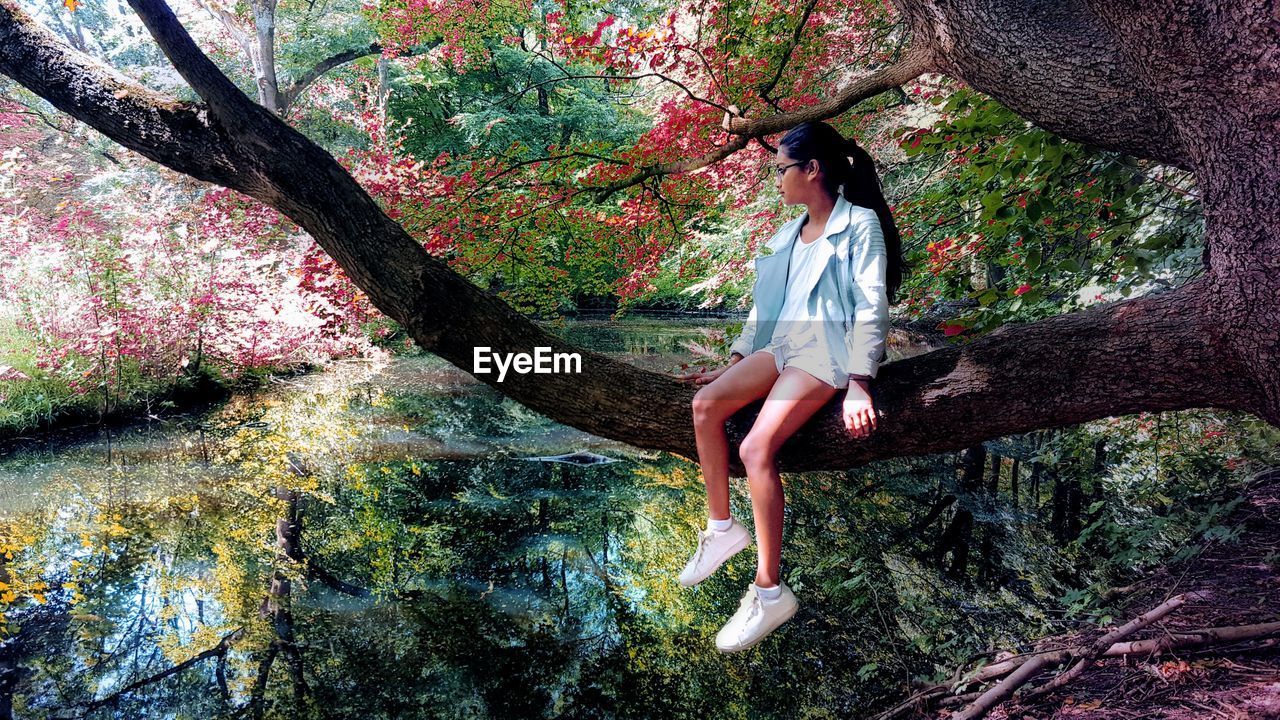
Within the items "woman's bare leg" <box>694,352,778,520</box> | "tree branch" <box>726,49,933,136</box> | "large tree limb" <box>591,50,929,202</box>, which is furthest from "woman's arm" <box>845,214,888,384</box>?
"large tree limb" <box>591,50,929,202</box>

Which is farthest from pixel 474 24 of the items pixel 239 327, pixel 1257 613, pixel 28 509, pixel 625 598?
pixel 1257 613

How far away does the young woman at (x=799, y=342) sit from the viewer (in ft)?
5.95

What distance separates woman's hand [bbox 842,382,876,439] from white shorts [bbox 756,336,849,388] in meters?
0.05

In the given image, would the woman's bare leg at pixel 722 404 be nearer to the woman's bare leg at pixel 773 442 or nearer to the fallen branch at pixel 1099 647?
the woman's bare leg at pixel 773 442

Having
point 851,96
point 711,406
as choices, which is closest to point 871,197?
point 711,406

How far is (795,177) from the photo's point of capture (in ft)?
6.52

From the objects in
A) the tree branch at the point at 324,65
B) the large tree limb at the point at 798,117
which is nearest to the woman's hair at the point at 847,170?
the large tree limb at the point at 798,117

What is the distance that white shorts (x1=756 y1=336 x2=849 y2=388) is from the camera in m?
1.82

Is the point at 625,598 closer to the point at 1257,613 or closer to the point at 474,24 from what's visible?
the point at 1257,613

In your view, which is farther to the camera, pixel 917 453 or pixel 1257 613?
pixel 1257 613

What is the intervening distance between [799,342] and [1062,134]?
0.95 m

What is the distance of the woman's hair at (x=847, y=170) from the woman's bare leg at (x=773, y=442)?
0.40 m

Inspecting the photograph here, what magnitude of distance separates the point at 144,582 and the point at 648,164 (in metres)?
3.78

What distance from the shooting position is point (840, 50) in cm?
646
